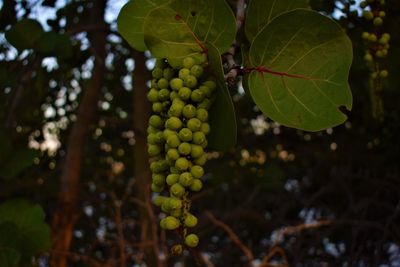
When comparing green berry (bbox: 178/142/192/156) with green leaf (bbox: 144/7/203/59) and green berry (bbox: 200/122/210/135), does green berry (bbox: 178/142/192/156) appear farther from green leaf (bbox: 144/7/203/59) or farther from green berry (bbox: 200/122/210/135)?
green leaf (bbox: 144/7/203/59)

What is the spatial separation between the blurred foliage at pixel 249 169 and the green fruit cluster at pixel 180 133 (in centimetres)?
107

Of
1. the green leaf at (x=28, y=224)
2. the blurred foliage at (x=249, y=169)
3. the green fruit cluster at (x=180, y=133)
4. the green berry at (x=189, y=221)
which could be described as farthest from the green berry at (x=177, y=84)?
the blurred foliage at (x=249, y=169)

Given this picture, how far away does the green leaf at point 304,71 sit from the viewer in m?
0.86

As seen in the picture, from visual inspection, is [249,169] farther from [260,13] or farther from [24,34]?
[260,13]

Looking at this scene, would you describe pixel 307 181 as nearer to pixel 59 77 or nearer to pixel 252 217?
pixel 252 217

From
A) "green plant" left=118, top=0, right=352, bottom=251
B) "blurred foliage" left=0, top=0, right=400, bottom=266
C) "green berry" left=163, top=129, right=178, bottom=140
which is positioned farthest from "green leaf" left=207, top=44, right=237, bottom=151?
"blurred foliage" left=0, top=0, right=400, bottom=266

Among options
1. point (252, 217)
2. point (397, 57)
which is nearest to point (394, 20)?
point (397, 57)

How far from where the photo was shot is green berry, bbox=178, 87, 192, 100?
82 cm

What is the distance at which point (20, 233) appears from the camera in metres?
1.50

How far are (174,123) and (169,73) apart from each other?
120 mm

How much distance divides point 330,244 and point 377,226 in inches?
24.6

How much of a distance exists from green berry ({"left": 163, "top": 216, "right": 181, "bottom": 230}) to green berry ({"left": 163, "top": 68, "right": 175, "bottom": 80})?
253mm

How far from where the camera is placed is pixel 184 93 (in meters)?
0.82

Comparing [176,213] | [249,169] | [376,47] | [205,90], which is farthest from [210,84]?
[249,169]
